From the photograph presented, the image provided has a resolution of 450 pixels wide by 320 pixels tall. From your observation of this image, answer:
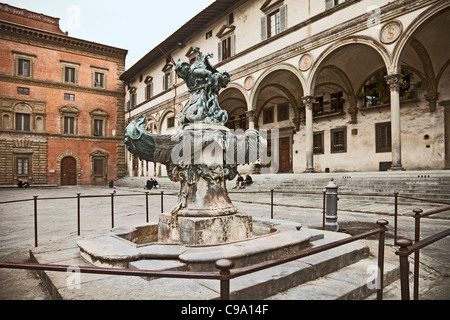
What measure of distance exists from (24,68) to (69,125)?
6.54 meters

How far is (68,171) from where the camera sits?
30.0 m

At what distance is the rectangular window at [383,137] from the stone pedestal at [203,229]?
50.2 ft

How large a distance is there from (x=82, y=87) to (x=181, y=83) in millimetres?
12450

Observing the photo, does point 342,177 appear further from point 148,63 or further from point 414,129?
point 148,63

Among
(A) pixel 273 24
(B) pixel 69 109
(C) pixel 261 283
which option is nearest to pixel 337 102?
(A) pixel 273 24

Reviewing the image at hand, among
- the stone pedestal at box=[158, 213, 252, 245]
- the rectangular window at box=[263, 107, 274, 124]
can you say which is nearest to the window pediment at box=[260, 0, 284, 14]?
the rectangular window at box=[263, 107, 274, 124]

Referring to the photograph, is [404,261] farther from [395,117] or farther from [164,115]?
[164,115]

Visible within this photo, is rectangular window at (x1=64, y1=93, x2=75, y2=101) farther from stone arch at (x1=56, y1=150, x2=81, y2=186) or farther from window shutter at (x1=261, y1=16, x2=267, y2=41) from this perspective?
window shutter at (x1=261, y1=16, x2=267, y2=41)

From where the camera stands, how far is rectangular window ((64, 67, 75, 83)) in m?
30.3

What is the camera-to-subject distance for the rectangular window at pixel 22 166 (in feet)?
90.4

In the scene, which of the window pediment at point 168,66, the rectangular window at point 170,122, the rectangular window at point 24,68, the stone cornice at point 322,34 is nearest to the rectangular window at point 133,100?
the window pediment at point 168,66

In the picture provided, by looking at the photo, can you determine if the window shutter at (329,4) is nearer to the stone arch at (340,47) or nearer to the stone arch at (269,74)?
the stone arch at (340,47)

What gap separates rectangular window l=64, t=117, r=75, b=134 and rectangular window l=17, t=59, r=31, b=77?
529cm

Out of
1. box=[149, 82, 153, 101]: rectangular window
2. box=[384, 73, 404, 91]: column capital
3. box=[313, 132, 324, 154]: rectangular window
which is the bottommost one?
box=[313, 132, 324, 154]: rectangular window
